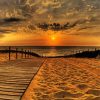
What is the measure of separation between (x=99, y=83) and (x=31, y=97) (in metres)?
3.96

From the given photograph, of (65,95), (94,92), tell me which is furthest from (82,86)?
(65,95)

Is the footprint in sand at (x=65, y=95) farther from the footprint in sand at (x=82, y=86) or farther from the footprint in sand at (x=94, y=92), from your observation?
the footprint in sand at (x=82, y=86)

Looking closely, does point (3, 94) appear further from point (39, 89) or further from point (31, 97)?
point (39, 89)

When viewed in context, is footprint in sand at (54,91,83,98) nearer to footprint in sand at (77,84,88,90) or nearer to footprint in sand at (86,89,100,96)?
footprint in sand at (86,89,100,96)

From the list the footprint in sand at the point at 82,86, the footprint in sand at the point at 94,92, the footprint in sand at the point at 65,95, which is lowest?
the footprint in sand at the point at 82,86

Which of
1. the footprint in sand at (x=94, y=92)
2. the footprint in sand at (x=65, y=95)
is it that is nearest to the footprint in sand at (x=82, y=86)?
the footprint in sand at (x=94, y=92)

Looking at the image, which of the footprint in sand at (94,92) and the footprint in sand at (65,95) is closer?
the footprint in sand at (65,95)

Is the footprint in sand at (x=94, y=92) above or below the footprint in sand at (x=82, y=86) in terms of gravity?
above

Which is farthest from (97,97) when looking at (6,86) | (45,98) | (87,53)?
(87,53)

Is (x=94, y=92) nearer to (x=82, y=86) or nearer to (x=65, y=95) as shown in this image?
(x=82, y=86)

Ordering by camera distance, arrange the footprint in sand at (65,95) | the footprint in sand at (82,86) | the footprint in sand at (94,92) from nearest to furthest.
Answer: the footprint in sand at (65,95) < the footprint in sand at (94,92) < the footprint in sand at (82,86)

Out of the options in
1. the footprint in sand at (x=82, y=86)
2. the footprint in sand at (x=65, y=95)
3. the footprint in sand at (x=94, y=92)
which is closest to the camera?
the footprint in sand at (x=65, y=95)

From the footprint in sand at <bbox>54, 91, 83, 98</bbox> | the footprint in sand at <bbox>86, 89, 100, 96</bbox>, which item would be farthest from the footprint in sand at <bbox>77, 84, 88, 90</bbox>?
the footprint in sand at <bbox>54, 91, 83, 98</bbox>

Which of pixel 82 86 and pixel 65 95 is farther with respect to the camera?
pixel 82 86
